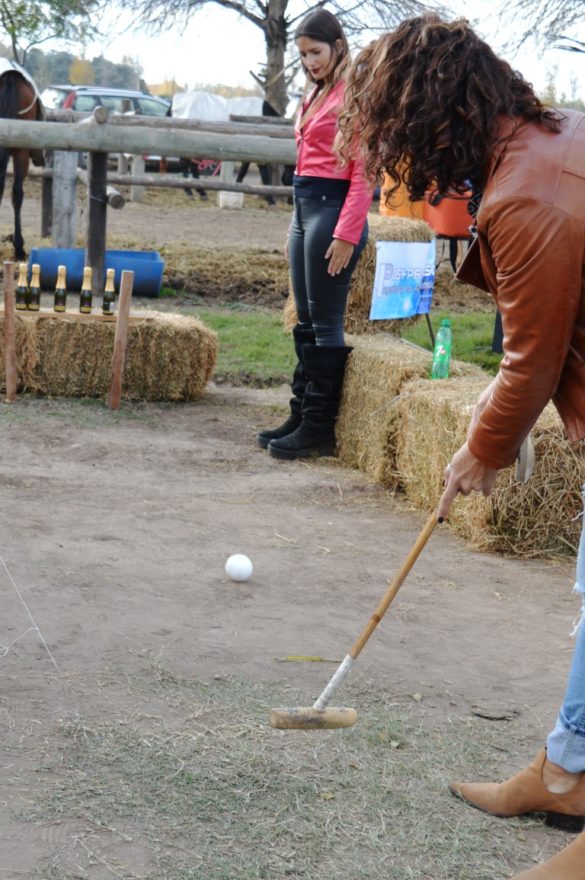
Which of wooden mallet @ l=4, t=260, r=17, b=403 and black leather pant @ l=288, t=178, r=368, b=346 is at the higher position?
black leather pant @ l=288, t=178, r=368, b=346

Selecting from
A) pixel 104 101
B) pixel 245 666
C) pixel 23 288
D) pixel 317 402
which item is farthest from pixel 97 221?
pixel 104 101

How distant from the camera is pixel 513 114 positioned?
2326mm

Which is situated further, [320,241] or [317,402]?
[317,402]

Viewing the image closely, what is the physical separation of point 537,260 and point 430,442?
11.1ft

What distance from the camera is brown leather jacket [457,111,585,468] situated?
2.19 meters

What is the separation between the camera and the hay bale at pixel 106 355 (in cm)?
707

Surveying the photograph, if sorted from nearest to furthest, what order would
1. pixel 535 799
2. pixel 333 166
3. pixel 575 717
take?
1. pixel 575 717
2. pixel 535 799
3. pixel 333 166

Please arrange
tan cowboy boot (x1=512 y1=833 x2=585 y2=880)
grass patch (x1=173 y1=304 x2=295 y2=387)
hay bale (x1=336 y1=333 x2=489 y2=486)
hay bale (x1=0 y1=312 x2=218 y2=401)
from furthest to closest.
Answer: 1. grass patch (x1=173 y1=304 x2=295 y2=387)
2. hay bale (x1=0 y1=312 x2=218 y2=401)
3. hay bale (x1=336 y1=333 x2=489 y2=486)
4. tan cowboy boot (x1=512 y1=833 x2=585 y2=880)

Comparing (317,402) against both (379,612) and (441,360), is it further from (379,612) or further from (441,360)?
(379,612)

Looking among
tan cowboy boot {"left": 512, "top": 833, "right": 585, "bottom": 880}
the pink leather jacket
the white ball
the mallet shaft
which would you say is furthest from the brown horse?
tan cowboy boot {"left": 512, "top": 833, "right": 585, "bottom": 880}

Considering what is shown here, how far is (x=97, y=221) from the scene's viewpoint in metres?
9.77

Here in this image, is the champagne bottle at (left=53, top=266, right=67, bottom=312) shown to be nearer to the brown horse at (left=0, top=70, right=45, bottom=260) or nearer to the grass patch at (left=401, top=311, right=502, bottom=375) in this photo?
the grass patch at (left=401, top=311, right=502, bottom=375)

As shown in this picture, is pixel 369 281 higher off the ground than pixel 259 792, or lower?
higher

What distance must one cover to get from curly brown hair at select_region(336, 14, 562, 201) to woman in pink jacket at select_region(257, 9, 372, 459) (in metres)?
2.86
